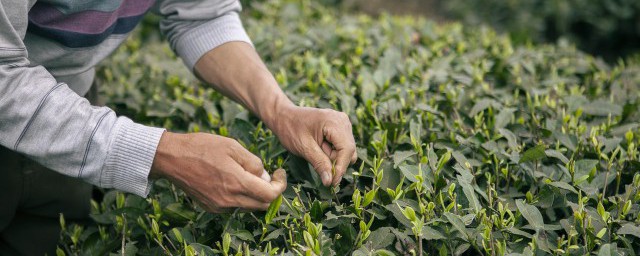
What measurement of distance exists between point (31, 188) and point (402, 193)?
4.08 ft

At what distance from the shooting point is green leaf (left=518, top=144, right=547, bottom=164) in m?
1.91

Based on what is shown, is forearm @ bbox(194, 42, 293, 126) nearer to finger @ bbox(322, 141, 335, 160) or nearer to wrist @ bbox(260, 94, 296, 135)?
wrist @ bbox(260, 94, 296, 135)

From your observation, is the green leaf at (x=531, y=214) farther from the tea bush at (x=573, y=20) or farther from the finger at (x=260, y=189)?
the tea bush at (x=573, y=20)

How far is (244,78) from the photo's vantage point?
2.18m

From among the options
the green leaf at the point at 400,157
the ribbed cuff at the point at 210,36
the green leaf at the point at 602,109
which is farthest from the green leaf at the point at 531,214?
the ribbed cuff at the point at 210,36

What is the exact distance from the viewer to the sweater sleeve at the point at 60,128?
1.55m

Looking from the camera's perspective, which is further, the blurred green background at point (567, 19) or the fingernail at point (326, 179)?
the blurred green background at point (567, 19)

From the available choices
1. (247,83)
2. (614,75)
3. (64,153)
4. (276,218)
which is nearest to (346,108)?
(247,83)

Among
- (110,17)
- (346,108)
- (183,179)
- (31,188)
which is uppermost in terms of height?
(110,17)

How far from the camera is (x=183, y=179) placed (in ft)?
5.32

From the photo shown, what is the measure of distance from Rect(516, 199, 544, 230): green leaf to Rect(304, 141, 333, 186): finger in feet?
1.64

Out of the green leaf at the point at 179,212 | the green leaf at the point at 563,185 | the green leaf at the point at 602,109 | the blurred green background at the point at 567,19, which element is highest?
the green leaf at the point at 563,185

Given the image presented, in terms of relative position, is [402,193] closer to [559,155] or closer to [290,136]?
[290,136]

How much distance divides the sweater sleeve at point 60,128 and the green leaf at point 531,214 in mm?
945
